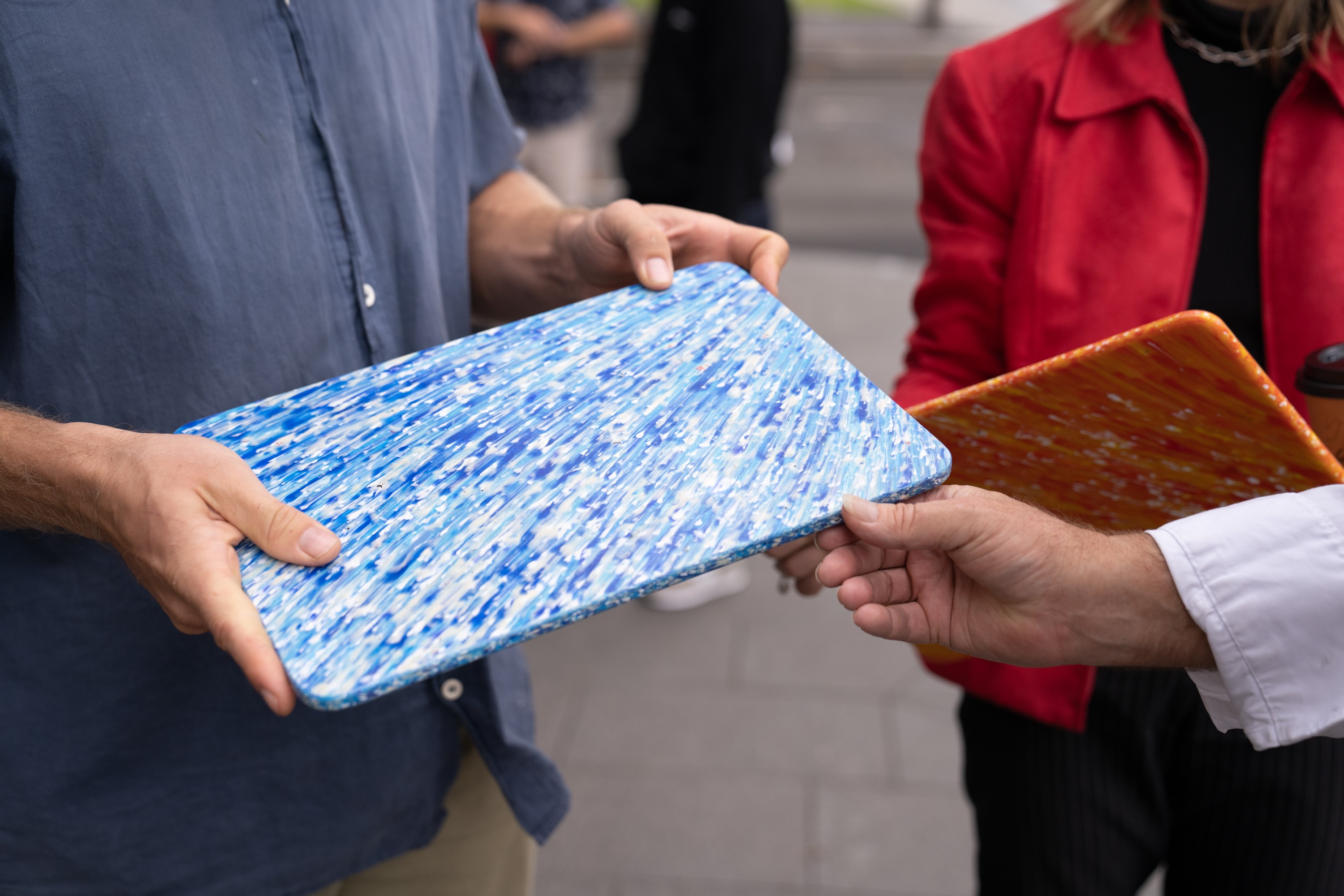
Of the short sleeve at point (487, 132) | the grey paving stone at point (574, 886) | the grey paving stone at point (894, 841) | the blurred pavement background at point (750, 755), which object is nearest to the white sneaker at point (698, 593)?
the blurred pavement background at point (750, 755)

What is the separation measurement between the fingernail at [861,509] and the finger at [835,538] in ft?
0.24

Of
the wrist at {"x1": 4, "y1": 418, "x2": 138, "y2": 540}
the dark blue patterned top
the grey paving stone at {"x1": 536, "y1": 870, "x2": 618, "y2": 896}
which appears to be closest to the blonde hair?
the wrist at {"x1": 4, "y1": 418, "x2": 138, "y2": 540}

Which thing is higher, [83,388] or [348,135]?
[348,135]

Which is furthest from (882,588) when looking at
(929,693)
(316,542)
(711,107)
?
(711,107)

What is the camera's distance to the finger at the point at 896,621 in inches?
35.7

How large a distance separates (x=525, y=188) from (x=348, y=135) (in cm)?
35

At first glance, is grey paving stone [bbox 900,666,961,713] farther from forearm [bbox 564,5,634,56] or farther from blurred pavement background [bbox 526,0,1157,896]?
forearm [bbox 564,5,634,56]

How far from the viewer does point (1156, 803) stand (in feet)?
3.94

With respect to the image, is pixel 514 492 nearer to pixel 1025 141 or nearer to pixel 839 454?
pixel 839 454

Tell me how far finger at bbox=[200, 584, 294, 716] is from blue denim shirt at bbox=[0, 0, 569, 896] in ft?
1.05

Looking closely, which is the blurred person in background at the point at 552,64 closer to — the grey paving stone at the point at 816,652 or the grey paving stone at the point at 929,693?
the grey paving stone at the point at 816,652

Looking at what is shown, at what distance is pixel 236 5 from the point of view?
3.14 ft

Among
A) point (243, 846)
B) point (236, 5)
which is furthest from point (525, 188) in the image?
point (243, 846)

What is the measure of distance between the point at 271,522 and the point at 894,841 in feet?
5.71
